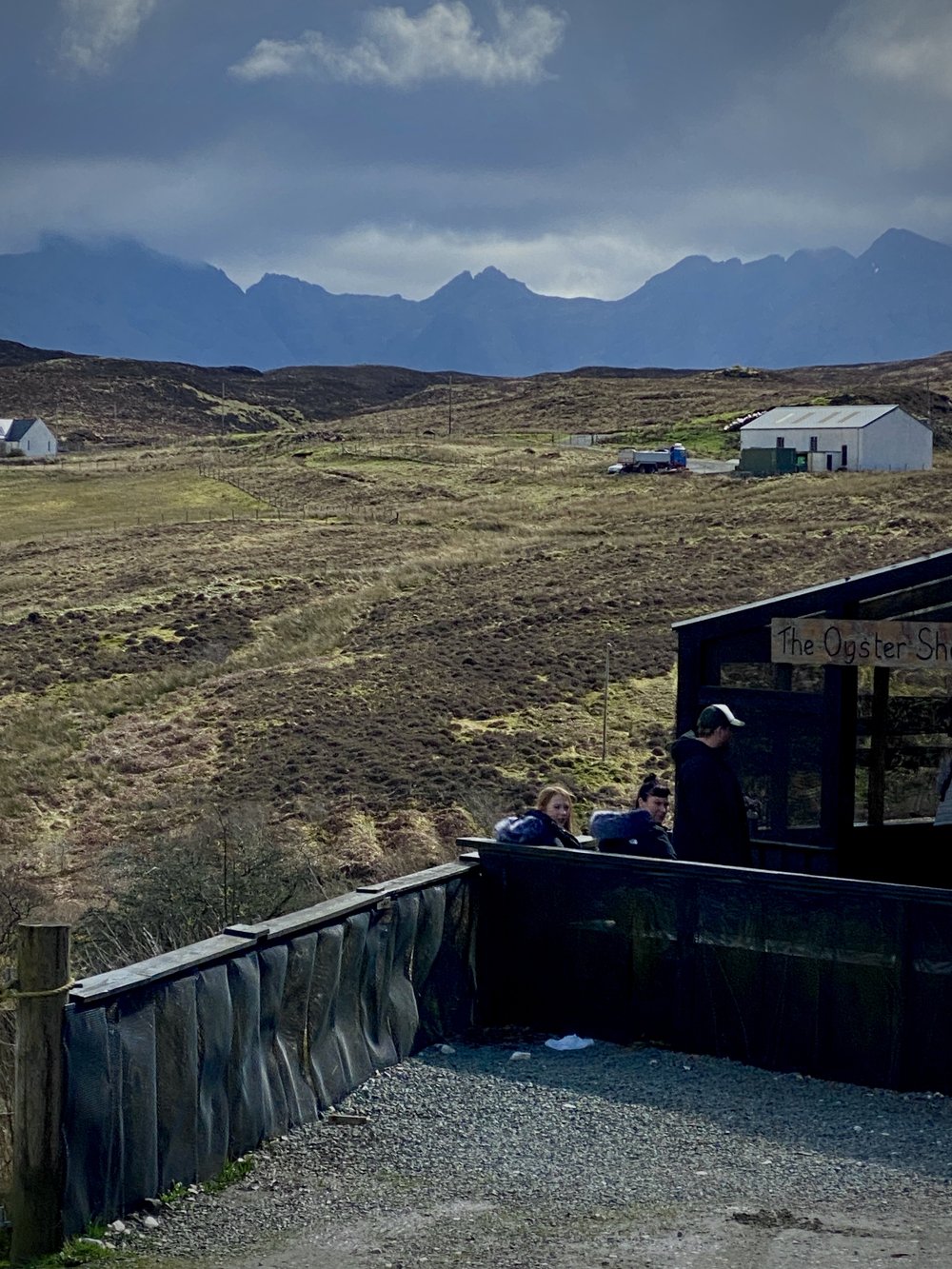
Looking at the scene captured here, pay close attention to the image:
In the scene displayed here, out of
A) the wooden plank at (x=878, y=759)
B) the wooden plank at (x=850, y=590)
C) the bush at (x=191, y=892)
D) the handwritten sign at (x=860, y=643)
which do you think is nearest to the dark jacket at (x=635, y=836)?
the wooden plank at (x=850, y=590)

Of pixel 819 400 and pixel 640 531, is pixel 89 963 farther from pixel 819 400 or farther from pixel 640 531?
pixel 819 400

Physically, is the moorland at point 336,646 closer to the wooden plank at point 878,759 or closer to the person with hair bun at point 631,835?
the person with hair bun at point 631,835

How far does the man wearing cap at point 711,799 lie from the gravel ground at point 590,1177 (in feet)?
3.92

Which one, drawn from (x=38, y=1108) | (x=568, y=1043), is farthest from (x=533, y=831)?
(x=38, y=1108)

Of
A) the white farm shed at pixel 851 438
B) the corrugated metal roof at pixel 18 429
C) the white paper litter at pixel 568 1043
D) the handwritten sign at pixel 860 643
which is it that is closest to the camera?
the white paper litter at pixel 568 1043

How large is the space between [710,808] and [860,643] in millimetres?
1641

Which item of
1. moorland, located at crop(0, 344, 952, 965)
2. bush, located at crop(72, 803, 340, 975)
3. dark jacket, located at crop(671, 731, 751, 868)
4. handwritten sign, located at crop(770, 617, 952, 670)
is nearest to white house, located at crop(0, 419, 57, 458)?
moorland, located at crop(0, 344, 952, 965)

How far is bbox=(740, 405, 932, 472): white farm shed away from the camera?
8544cm

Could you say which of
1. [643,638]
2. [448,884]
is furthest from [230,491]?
[448,884]

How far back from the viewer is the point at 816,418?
297 ft

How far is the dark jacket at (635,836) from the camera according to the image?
886cm

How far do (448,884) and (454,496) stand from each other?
64.2 meters

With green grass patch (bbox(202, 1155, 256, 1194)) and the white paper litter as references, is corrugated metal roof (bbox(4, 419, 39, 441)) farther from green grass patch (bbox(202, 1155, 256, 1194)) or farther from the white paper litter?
green grass patch (bbox(202, 1155, 256, 1194))

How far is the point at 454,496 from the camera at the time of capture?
72.4m
